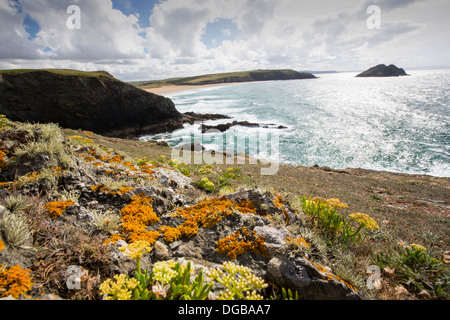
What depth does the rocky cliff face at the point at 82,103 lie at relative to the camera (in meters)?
36.5

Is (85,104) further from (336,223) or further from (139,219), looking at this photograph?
(336,223)

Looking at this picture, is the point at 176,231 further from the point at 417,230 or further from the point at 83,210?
Result: the point at 417,230

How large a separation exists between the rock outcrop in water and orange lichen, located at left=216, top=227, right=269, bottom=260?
39503 millimetres

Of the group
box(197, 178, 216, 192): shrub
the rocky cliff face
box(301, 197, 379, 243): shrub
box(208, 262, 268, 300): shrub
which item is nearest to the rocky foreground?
box(208, 262, 268, 300): shrub

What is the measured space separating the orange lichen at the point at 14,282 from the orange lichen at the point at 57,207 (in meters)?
1.29

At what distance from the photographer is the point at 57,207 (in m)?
3.48

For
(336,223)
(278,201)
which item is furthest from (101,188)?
(336,223)

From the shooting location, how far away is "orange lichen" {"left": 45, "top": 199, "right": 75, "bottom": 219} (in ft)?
11.0

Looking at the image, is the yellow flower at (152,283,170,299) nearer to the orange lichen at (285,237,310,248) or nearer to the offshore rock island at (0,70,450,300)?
the offshore rock island at (0,70,450,300)

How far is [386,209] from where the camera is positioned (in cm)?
980

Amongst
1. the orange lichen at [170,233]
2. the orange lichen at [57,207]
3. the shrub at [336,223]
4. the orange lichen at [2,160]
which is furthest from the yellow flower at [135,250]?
the shrub at [336,223]

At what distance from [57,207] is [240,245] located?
3.33m

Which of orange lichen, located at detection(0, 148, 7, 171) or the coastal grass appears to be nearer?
the coastal grass
